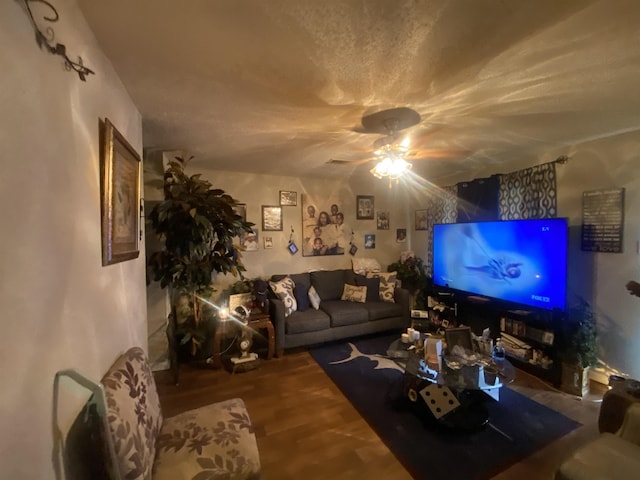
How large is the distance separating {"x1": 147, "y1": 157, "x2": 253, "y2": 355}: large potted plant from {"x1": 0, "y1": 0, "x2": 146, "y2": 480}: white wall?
1.22m

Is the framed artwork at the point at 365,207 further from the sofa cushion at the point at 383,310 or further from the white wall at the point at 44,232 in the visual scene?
the white wall at the point at 44,232

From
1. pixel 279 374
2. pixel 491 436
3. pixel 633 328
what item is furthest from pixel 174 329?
pixel 633 328

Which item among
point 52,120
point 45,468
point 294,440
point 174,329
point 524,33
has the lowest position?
point 294,440

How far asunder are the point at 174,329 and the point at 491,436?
112 inches

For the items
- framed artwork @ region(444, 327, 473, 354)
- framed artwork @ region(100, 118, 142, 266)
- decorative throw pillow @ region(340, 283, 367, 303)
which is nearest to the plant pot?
framed artwork @ region(444, 327, 473, 354)

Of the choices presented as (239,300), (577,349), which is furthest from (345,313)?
(577,349)

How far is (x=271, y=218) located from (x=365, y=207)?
5.21 feet

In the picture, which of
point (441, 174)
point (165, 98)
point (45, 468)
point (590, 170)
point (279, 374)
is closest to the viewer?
point (45, 468)

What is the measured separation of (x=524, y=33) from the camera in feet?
3.76

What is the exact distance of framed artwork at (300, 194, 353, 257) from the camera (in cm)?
407

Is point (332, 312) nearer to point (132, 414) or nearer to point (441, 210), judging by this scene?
point (441, 210)

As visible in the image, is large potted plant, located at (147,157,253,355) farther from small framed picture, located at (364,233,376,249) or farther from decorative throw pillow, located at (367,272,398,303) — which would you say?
small framed picture, located at (364,233,376,249)

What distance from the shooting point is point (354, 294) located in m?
3.80

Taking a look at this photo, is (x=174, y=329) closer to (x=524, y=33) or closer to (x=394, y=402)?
(x=394, y=402)
